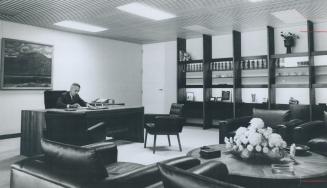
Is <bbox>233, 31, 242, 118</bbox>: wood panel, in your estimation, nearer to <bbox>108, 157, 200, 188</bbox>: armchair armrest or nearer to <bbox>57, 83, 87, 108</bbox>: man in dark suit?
<bbox>57, 83, 87, 108</bbox>: man in dark suit

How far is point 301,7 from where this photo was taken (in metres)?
5.77

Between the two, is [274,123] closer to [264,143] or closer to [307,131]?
[307,131]

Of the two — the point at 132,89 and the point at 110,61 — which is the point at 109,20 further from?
the point at 132,89

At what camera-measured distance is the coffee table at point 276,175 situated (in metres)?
2.36

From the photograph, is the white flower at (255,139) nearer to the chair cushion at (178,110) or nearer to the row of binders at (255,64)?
the chair cushion at (178,110)

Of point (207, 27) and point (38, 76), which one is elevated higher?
point (207, 27)

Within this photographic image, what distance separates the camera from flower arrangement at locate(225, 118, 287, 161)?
2787 mm

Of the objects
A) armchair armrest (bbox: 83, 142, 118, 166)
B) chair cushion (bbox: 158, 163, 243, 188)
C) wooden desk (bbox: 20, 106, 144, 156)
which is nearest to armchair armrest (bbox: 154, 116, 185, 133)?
wooden desk (bbox: 20, 106, 144, 156)

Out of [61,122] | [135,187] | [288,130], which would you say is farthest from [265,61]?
[135,187]

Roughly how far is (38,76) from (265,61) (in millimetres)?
6010

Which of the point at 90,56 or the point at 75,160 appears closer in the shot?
the point at 75,160

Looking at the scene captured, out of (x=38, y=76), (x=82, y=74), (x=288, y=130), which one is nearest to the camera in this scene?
(x=288, y=130)

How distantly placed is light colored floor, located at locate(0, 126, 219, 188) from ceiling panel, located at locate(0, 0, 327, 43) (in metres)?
2.81

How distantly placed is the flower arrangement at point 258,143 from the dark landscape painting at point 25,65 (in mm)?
5950
